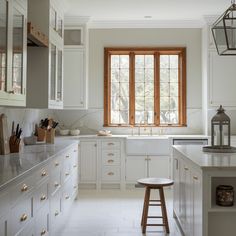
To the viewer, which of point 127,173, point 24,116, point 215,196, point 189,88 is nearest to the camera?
point 215,196

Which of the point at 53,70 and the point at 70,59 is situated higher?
→ the point at 70,59

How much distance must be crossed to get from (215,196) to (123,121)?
13.7ft

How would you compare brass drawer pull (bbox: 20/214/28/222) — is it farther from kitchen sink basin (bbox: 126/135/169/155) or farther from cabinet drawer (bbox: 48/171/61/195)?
kitchen sink basin (bbox: 126/135/169/155)

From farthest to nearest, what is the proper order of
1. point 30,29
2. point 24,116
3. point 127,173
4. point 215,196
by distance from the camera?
point 127,173
point 24,116
point 30,29
point 215,196

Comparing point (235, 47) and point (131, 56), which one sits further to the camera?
point (131, 56)

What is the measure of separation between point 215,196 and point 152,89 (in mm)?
4244

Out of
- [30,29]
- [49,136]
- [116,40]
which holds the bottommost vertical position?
[49,136]

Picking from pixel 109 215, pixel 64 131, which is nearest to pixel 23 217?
pixel 109 215

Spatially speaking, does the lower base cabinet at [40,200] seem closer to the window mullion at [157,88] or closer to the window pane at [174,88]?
the window mullion at [157,88]

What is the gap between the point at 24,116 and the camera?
482 centimetres

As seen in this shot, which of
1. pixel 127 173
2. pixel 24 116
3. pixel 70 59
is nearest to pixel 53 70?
pixel 24 116

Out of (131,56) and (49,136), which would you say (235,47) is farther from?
(131,56)

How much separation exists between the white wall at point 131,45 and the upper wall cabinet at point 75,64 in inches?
15.5

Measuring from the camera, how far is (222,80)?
21.1 feet
